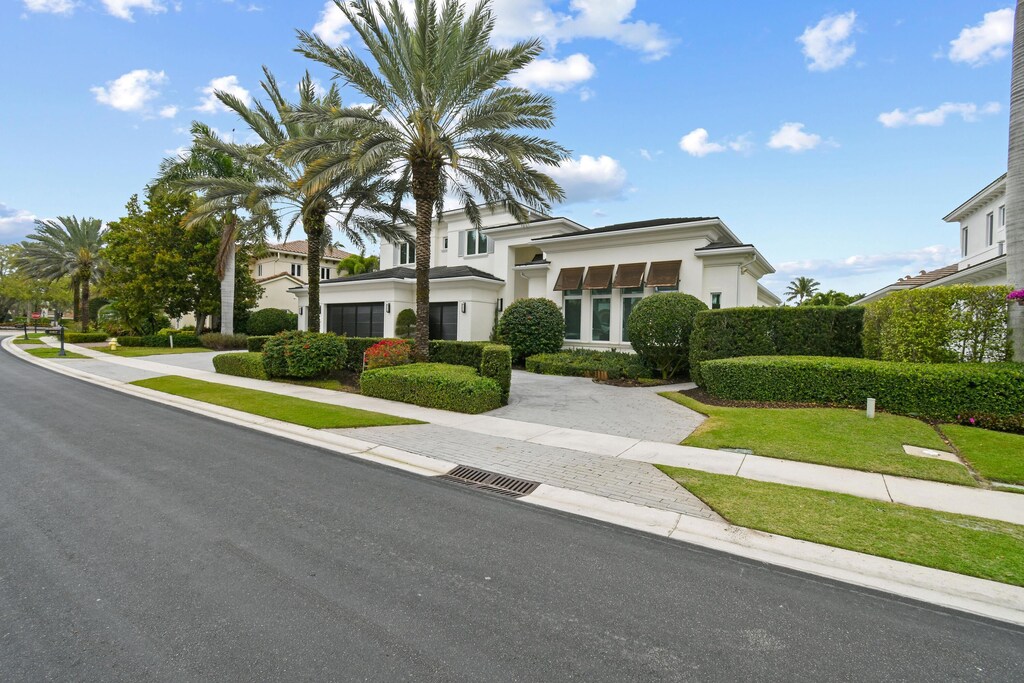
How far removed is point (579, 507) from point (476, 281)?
18.9m

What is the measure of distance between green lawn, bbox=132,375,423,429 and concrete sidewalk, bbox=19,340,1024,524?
2.25ft

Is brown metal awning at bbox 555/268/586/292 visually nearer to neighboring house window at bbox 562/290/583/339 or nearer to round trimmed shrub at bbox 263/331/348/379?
neighboring house window at bbox 562/290/583/339

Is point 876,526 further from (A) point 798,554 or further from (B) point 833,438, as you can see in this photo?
(B) point 833,438

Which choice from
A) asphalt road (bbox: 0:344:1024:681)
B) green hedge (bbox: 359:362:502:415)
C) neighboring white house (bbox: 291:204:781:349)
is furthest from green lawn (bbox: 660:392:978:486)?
neighboring white house (bbox: 291:204:781:349)

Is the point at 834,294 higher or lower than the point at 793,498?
higher

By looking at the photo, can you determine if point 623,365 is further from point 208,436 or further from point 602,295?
point 208,436

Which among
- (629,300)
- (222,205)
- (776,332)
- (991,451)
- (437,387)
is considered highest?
(222,205)

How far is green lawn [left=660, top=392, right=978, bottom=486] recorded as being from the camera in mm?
6738

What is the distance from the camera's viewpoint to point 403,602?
336 centimetres

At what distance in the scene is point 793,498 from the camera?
18.2ft

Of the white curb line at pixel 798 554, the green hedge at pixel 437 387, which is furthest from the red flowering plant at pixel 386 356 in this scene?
the white curb line at pixel 798 554

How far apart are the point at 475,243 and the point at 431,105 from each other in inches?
606

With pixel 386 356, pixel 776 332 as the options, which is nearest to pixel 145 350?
pixel 386 356

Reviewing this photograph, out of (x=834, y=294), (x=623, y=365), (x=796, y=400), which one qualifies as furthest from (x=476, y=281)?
(x=834, y=294)
